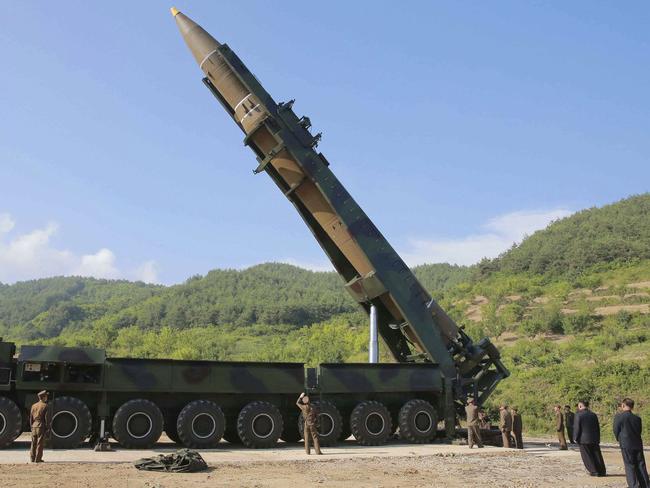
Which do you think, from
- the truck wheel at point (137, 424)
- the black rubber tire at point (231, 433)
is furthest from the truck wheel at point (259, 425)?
the truck wheel at point (137, 424)

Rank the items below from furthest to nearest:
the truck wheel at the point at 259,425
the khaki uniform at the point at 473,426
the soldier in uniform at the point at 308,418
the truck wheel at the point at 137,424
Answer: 1. the khaki uniform at the point at 473,426
2. the truck wheel at the point at 259,425
3. the soldier in uniform at the point at 308,418
4. the truck wheel at the point at 137,424

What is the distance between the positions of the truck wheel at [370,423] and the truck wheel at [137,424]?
3.48m

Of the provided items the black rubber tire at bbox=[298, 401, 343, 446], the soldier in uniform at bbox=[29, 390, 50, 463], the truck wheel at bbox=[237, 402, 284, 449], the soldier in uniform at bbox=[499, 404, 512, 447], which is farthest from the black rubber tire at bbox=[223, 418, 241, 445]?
the soldier in uniform at bbox=[499, 404, 512, 447]

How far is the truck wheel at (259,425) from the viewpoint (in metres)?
11.6

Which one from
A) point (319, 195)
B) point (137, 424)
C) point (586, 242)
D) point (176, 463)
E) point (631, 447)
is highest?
point (586, 242)

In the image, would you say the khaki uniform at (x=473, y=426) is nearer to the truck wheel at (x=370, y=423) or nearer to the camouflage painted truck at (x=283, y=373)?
the camouflage painted truck at (x=283, y=373)

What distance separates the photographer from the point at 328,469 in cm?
877

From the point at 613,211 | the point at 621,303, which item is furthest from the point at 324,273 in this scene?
the point at 621,303

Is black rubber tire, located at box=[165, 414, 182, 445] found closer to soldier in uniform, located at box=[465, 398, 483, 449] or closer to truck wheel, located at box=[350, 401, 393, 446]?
truck wheel, located at box=[350, 401, 393, 446]

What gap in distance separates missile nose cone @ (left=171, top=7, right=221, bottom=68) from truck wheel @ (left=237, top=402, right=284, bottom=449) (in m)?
6.62

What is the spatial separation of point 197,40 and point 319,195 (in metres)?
3.86

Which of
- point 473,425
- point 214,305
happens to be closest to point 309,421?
point 473,425

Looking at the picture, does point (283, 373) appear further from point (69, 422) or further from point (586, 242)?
point (586, 242)

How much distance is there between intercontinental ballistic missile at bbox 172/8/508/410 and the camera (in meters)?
12.9
